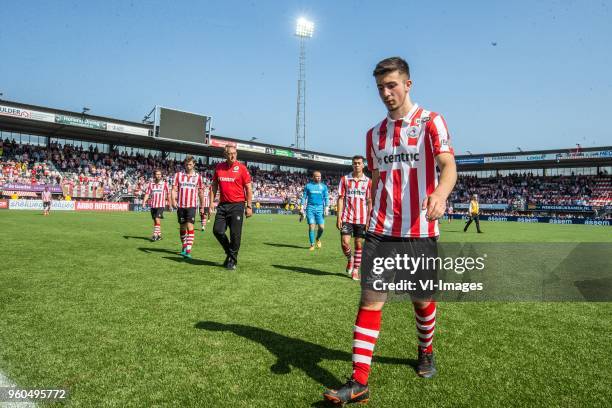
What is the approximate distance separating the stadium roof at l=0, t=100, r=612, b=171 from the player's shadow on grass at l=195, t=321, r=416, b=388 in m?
39.8

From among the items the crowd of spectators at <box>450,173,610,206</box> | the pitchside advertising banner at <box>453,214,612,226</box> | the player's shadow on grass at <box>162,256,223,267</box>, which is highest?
the crowd of spectators at <box>450,173,610,206</box>

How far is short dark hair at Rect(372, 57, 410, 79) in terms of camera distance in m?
2.96

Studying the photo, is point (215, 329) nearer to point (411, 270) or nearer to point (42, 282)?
point (411, 270)

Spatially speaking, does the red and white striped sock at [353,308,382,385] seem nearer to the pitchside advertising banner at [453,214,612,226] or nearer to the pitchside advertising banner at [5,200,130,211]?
the pitchside advertising banner at [5,200,130,211]

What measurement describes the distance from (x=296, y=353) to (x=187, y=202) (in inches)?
280

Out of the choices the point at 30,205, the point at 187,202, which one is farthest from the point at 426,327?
the point at 30,205

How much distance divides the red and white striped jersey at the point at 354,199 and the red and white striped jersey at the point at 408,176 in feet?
15.0

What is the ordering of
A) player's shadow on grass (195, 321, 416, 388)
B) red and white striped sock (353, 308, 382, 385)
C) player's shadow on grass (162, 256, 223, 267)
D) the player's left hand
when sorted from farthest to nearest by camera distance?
1. player's shadow on grass (162, 256, 223, 267)
2. player's shadow on grass (195, 321, 416, 388)
3. red and white striped sock (353, 308, 382, 385)
4. the player's left hand

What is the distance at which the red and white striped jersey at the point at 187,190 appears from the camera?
9.95 meters

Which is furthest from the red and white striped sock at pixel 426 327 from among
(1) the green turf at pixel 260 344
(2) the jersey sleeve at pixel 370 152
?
(2) the jersey sleeve at pixel 370 152

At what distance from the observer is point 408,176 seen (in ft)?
10.2

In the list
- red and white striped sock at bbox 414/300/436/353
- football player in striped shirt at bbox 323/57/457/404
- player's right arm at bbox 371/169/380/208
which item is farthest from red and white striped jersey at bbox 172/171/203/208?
red and white striped sock at bbox 414/300/436/353

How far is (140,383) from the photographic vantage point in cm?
291

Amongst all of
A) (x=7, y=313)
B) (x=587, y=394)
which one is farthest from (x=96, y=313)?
(x=587, y=394)
